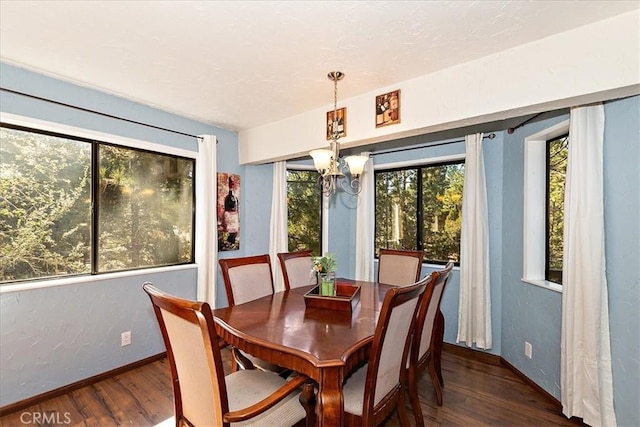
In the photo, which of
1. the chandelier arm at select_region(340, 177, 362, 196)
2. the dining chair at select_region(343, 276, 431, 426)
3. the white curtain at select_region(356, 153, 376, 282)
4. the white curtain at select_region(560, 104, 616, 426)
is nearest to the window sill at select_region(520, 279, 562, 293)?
the white curtain at select_region(560, 104, 616, 426)

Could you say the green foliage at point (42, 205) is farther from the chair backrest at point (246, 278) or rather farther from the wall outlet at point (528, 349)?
the wall outlet at point (528, 349)

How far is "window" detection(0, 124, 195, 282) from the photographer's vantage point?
2256 millimetres

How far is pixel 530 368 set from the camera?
2.60m

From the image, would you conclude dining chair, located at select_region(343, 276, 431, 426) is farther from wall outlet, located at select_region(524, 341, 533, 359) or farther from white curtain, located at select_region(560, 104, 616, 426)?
wall outlet, located at select_region(524, 341, 533, 359)

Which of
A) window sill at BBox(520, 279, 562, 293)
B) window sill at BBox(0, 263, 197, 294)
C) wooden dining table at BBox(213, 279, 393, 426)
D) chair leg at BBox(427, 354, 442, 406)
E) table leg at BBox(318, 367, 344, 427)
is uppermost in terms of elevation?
window sill at BBox(0, 263, 197, 294)

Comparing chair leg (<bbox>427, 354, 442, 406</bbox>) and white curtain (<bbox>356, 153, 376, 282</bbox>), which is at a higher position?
white curtain (<bbox>356, 153, 376, 282</bbox>)

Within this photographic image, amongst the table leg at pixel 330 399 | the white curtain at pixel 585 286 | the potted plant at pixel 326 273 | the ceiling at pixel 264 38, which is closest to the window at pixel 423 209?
the white curtain at pixel 585 286

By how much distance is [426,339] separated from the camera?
217cm

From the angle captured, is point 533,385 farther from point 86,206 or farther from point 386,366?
point 86,206

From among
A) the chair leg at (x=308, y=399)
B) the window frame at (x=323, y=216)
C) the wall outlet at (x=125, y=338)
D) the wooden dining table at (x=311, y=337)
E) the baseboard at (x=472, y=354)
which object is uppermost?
the window frame at (x=323, y=216)

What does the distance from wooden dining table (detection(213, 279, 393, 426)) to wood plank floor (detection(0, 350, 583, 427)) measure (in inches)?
34.4

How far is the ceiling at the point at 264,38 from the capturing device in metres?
1.57

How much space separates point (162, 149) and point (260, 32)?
1.81m

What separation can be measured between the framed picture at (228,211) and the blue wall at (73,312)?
2.08 feet
